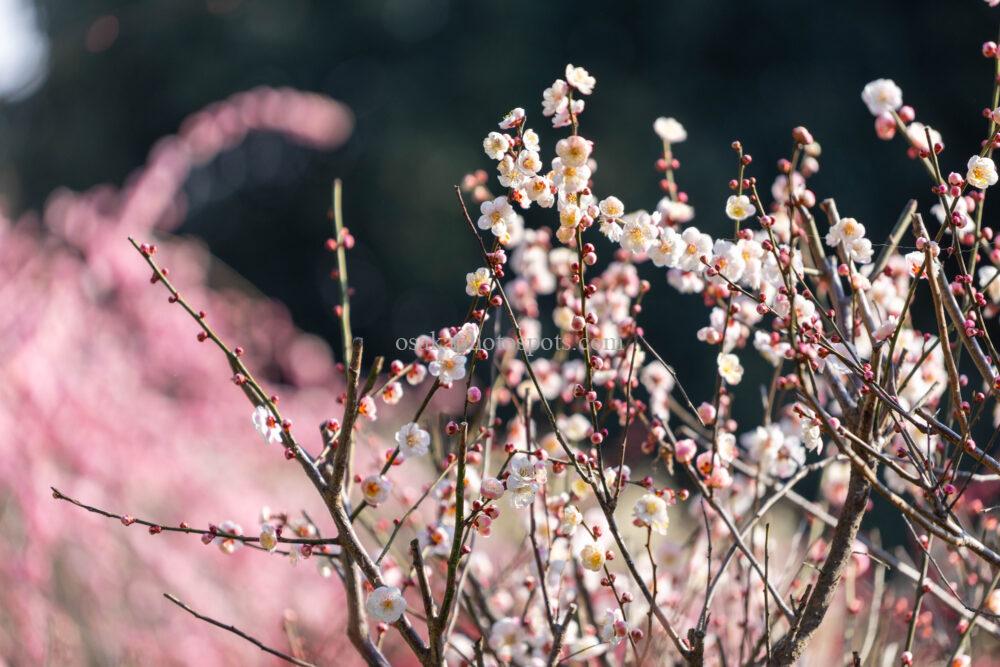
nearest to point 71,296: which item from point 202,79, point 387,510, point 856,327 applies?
point 387,510

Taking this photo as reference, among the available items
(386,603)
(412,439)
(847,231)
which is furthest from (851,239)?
(386,603)

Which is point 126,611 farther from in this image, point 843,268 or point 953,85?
point 953,85

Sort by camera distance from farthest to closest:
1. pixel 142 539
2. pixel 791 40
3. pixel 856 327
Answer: pixel 791 40 < pixel 142 539 < pixel 856 327

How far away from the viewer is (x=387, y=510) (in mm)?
2896

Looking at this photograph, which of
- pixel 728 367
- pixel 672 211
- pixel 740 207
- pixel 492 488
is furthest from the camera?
pixel 672 211

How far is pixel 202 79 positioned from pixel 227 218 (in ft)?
6.19

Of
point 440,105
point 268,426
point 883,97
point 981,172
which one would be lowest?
point 981,172

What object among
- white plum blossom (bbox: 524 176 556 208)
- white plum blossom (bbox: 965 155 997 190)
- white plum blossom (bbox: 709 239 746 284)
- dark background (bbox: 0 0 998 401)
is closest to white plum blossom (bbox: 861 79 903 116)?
white plum blossom (bbox: 965 155 997 190)

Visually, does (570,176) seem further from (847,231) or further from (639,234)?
(847,231)

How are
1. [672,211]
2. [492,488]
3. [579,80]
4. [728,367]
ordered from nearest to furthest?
[492,488] < [579,80] < [728,367] < [672,211]

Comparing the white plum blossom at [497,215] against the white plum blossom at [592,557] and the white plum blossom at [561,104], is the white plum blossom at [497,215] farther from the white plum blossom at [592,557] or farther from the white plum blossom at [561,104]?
the white plum blossom at [592,557]

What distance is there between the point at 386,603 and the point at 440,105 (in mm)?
8879

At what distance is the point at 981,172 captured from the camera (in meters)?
1.19

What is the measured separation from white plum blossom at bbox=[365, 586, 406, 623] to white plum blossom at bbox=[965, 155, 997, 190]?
951 millimetres
